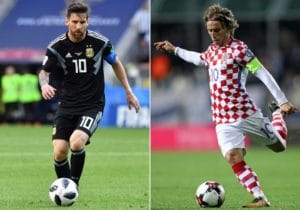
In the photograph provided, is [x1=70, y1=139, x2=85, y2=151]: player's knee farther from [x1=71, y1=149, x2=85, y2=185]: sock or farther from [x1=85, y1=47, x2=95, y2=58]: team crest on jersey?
[x1=85, y1=47, x2=95, y2=58]: team crest on jersey

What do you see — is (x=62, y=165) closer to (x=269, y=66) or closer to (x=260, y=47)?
(x=269, y=66)

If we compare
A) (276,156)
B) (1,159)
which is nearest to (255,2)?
(276,156)

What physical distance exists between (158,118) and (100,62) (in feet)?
65.5

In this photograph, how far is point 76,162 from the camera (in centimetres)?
1092

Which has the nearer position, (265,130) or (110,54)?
(265,130)

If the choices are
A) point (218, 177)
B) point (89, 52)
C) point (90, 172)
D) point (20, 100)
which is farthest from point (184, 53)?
point (20, 100)

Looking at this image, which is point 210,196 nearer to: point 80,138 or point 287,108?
point 287,108

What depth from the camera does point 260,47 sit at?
3453cm

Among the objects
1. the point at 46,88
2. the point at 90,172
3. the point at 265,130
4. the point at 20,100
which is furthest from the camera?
the point at 20,100

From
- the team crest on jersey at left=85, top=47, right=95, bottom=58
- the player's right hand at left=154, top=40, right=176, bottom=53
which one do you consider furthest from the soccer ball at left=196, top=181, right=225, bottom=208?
the team crest on jersey at left=85, top=47, right=95, bottom=58

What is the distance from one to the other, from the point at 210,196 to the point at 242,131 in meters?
0.77

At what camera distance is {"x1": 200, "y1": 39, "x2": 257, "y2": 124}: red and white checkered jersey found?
10.6 meters

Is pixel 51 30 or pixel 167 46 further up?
pixel 51 30

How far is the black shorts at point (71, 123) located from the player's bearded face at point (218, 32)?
154 centimetres
